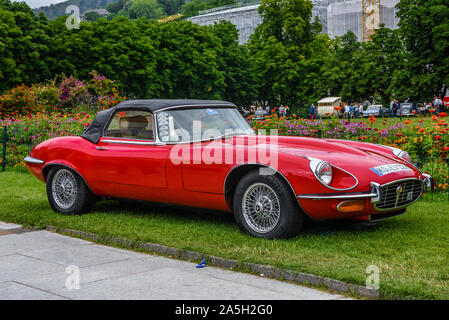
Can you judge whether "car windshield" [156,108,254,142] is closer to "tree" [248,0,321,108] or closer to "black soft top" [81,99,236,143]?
"black soft top" [81,99,236,143]

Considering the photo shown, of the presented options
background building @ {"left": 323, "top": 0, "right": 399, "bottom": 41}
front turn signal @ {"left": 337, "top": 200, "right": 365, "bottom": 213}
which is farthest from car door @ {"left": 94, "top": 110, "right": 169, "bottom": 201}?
background building @ {"left": 323, "top": 0, "right": 399, "bottom": 41}

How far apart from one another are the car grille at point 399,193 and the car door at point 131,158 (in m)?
2.69

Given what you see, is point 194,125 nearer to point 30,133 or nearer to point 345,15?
point 30,133

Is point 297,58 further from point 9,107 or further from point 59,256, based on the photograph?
point 59,256

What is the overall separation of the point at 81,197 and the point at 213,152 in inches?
98.7

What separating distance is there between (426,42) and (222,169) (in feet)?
159

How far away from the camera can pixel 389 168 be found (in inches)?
259

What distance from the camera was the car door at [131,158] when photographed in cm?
742

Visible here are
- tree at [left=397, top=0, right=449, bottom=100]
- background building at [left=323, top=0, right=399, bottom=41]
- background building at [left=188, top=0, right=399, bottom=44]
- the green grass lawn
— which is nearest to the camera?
the green grass lawn

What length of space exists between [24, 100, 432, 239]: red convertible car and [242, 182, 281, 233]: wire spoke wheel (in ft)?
0.04

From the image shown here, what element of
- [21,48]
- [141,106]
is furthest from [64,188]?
[21,48]

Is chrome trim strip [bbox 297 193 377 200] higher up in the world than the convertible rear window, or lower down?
lower down

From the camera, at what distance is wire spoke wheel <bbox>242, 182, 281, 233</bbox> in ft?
21.2

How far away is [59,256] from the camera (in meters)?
6.36
